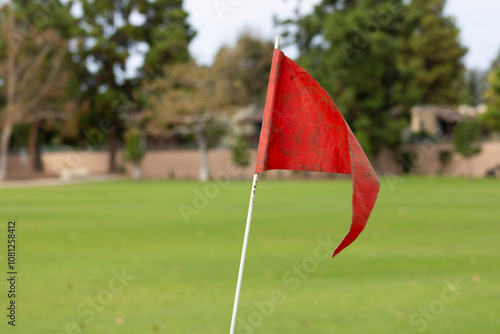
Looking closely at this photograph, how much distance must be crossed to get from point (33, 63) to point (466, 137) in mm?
28957

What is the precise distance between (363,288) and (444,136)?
44818mm

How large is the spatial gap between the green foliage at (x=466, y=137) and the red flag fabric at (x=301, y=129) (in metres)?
43.5

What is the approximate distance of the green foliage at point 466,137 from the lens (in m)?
44.8

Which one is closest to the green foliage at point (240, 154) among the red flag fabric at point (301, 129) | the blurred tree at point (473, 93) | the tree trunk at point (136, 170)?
the tree trunk at point (136, 170)

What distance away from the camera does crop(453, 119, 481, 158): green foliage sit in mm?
44750

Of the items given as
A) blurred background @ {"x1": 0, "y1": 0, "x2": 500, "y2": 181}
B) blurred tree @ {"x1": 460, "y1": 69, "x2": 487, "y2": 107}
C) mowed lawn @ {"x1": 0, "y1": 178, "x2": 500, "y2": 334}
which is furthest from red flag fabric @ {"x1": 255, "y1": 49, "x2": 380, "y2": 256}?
blurred tree @ {"x1": 460, "y1": 69, "x2": 487, "y2": 107}

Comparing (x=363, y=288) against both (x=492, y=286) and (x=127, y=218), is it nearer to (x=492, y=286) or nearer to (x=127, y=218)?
(x=492, y=286)

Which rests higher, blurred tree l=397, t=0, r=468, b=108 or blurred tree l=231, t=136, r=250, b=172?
blurred tree l=397, t=0, r=468, b=108

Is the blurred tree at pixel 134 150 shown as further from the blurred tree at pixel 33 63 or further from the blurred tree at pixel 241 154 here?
the blurred tree at pixel 241 154

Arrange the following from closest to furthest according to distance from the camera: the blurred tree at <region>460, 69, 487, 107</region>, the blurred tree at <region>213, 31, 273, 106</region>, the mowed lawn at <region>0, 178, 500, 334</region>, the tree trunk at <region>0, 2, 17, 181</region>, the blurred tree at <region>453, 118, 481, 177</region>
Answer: the mowed lawn at <region>0, 178, 500, 334</region> → the tree trunk at <region>0, 2, 17, 181</region> → the blurred tree at <region>453, 118, 481, 177</region> → the blurred tree at <region>213, 31, 273, 106</region> → the blurred tree at <region>460, 69, 487, 107</region>

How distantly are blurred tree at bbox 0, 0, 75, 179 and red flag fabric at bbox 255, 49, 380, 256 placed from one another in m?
42.8

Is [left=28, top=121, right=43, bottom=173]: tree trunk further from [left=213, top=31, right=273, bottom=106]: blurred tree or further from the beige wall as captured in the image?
[left=213, top=31, right=273, bottom=106]: blurred tree

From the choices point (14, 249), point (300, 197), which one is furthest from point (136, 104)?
point (14, 249)

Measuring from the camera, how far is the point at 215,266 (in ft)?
34.1
